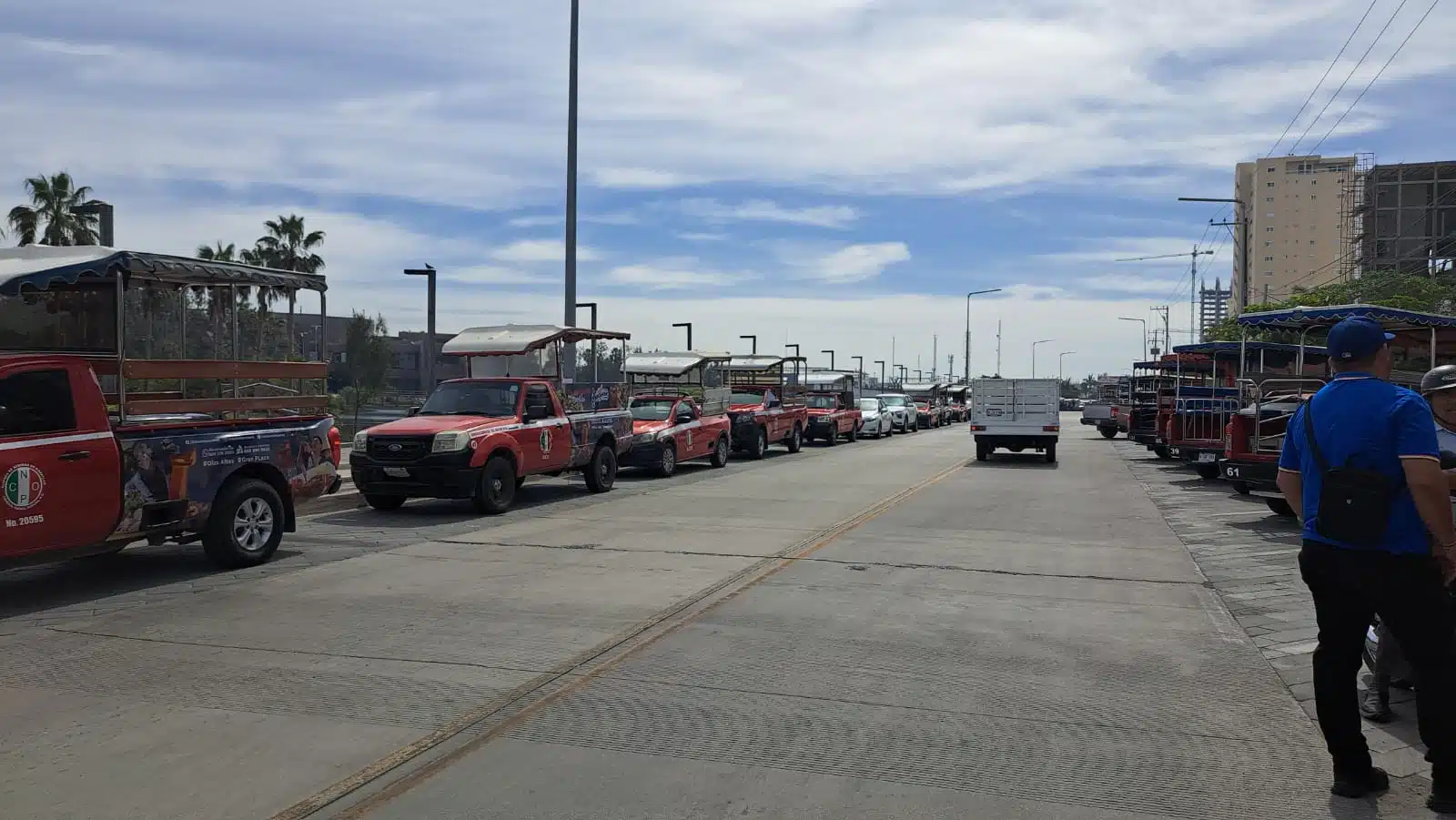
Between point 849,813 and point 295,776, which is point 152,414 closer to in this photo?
point 295,776

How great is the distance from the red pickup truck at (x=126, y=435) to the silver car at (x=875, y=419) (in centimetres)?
2776

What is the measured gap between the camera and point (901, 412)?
144 ft

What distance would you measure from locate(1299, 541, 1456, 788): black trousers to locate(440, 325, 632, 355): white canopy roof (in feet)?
46.7

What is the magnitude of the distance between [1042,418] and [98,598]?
21.0m

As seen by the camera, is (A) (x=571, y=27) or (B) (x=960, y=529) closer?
(B) (x=960, y=529)

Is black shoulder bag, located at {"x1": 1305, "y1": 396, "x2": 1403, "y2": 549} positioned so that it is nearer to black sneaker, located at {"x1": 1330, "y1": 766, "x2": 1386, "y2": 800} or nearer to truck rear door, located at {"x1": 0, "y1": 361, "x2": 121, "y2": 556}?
black sneaker, located at {"x1": 1330, "y1": 766, "x2": 1386, "y2": 800}

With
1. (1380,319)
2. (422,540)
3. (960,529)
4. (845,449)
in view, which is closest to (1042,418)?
(845,449)

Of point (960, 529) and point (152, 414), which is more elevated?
point (152, 414)

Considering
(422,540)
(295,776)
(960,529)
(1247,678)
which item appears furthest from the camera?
(960,529)

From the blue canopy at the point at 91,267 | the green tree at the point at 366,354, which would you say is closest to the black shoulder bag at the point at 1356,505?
the blue canopy at the point at 91,267

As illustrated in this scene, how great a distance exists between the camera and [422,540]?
12.1 metres

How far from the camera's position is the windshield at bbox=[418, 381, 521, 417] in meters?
15.5

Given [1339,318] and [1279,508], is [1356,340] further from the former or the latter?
[1339,318]

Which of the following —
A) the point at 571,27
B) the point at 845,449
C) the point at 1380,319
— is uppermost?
the point at 571,27
